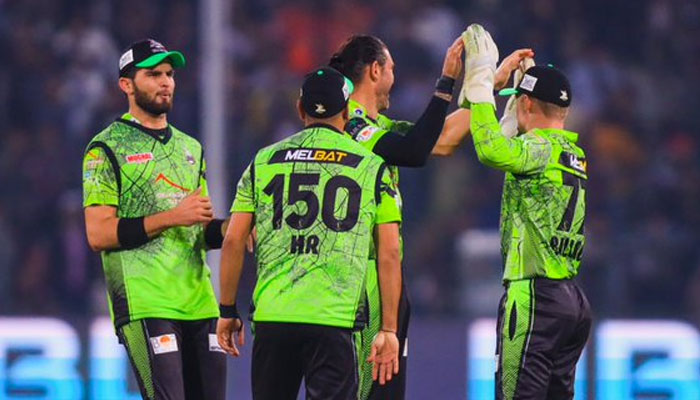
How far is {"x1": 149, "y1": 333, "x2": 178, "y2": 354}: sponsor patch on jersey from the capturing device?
303 inches

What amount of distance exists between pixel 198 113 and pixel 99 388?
3.75 metres

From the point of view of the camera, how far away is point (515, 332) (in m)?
7.79

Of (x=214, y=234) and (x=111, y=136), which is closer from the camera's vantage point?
(x=111, y=136)

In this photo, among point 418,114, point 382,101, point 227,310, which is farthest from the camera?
point 418,114

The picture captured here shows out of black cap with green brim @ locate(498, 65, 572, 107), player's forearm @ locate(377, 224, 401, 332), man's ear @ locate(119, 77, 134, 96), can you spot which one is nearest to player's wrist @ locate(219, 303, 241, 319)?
player's forearm @ locate(377, 224, 401, 332)

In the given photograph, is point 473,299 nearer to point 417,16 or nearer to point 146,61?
point 417,16

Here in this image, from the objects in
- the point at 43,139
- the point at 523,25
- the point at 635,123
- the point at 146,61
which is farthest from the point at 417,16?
the point at 146,61

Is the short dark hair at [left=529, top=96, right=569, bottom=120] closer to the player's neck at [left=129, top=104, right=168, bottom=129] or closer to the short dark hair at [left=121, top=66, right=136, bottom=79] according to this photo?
the player's neck at [left=129, top=104, right=168, bottom=129]

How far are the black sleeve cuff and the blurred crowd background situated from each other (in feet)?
19.3

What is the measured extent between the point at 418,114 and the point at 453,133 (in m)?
6.81

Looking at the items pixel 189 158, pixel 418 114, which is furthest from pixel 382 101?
pixel 418 114

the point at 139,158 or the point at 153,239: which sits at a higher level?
the point at 139,158

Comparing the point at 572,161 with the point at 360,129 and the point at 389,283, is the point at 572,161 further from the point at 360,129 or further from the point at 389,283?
the point at 389,283

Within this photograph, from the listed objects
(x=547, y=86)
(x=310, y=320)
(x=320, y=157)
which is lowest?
(x=310, y=320)
